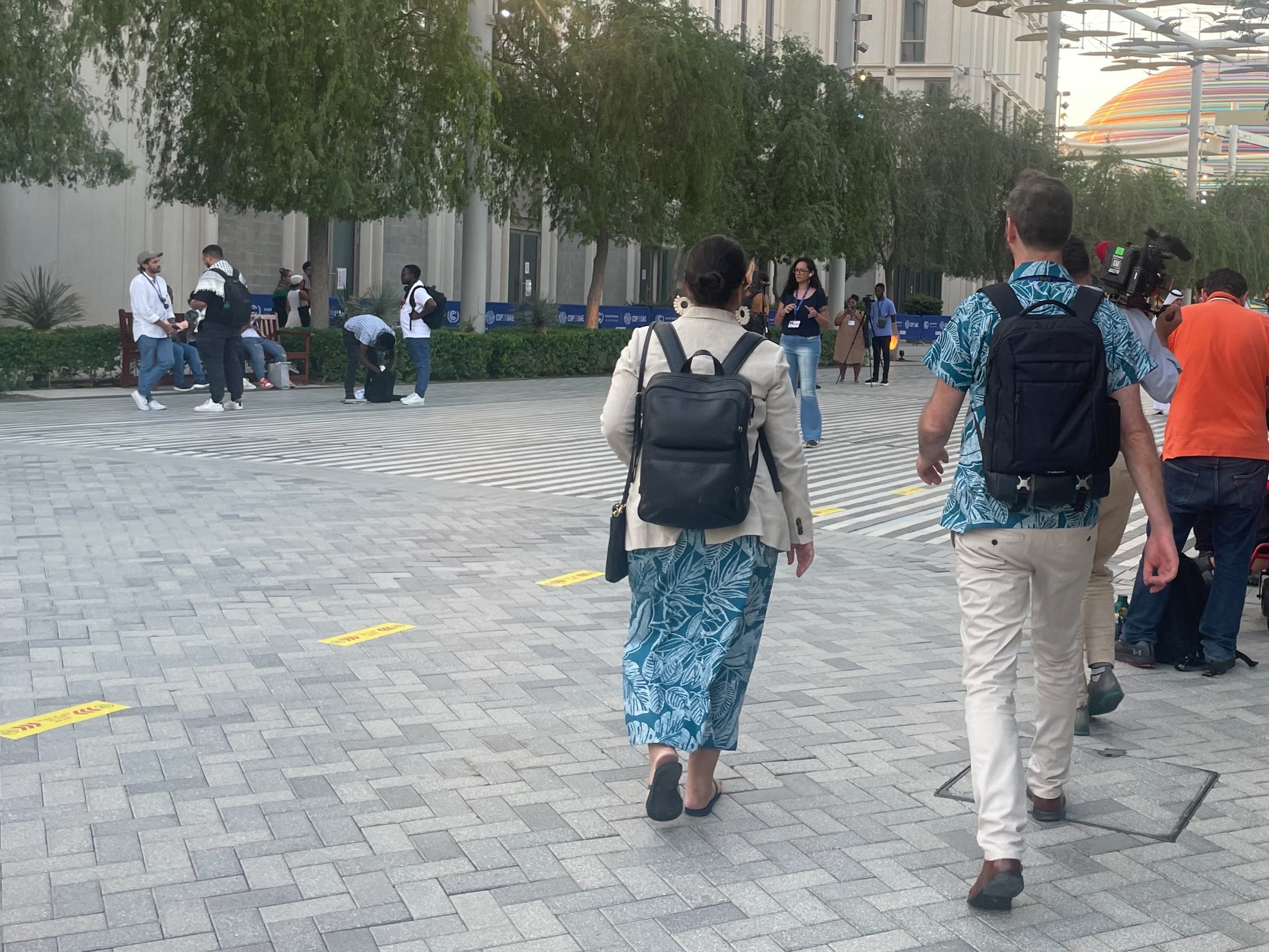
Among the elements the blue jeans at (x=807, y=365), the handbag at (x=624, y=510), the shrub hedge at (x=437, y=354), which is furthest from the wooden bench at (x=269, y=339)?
the handbag at (x=624, y=510)

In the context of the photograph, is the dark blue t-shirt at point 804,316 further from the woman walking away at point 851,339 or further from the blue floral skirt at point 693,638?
the woman walking away at point 851,339

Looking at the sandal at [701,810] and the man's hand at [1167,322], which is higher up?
the man's hand at [1167,322]

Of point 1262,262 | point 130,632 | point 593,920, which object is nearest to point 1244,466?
point 593,920

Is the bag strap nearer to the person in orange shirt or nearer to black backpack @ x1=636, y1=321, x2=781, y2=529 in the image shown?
black backpack @ x1=636, y1=321, x2=781, y2=529

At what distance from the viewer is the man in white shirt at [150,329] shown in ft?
57.3

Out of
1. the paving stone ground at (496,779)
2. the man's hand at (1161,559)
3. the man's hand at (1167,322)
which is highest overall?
the man's hand at (1167,322)

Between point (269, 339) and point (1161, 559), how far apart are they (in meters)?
18.6

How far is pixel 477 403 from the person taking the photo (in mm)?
20219

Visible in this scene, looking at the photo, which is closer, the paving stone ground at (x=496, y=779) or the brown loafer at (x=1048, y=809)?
the paving stone ground at (x=496, y=779)

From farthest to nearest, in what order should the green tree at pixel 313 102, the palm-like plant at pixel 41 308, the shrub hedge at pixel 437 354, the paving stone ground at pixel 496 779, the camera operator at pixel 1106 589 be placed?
the palm-like plant at pixel 41 308 < the green tree at pixel 313 102 < the shrub hedge at pixel 437 354 < the camera operator at pixel 1106 589 < the paving stone ground at pixel 496 779

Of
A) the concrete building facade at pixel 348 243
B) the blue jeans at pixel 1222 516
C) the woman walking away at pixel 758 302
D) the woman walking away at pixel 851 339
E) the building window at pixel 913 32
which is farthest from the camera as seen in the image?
the building window at pixel 913 32

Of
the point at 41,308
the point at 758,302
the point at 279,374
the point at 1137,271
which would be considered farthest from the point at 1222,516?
the point at 41,308

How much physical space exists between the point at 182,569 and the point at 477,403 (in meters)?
12.2

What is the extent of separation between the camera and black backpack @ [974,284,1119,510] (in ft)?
13.0
